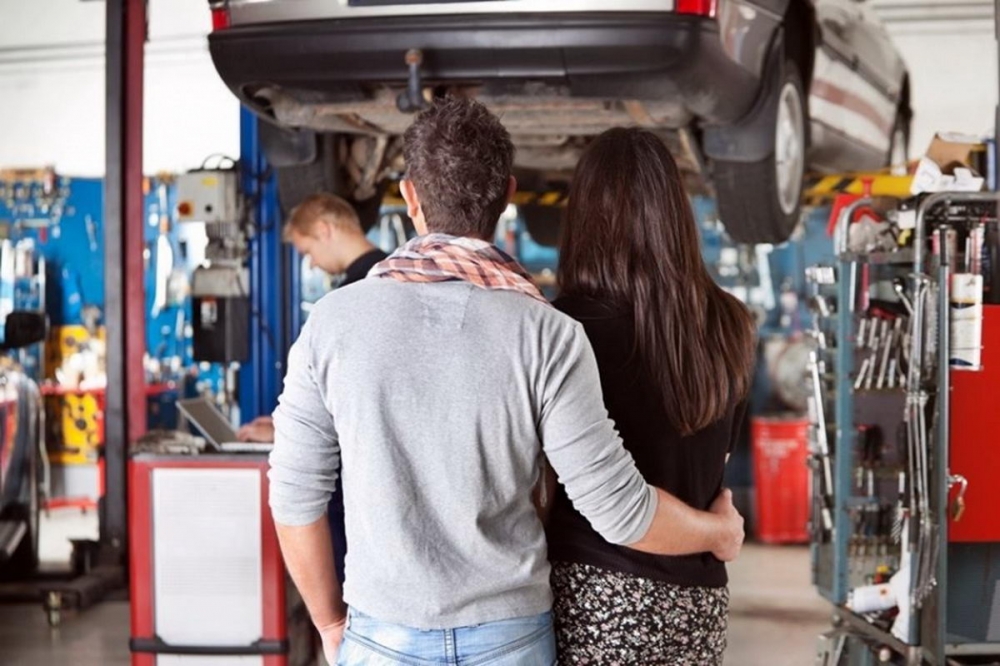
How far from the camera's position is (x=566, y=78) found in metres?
3.38

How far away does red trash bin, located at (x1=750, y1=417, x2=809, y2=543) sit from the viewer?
6773 millimetres

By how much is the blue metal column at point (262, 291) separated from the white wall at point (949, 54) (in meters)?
4.39

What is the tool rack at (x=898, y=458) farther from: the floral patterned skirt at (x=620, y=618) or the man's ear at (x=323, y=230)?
the floral patterned skirt at (x=620, y=618)

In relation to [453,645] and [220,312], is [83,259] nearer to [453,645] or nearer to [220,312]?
[220,312]

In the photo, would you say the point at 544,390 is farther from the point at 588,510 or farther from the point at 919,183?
the point at 919,183

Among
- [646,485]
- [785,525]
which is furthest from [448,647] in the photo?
[785,525]

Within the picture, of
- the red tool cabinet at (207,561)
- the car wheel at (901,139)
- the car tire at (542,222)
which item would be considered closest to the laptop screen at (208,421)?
the red tool cabinet at (207,561)

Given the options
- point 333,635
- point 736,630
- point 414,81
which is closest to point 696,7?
point 414,81

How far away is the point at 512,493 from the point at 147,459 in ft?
7.37

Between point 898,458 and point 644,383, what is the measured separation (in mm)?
2110

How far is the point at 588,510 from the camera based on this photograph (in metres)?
1.46

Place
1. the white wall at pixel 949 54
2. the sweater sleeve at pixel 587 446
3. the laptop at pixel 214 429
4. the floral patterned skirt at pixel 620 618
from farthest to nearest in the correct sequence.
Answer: the white wall at pixel 949 54 < the laptop at pixel 214 429 < the floral patterned skirt at pixel 620 618 < the sweater sleeve at pixel 587 446

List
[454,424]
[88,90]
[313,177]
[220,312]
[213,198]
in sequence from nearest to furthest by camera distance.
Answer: [454,424]
[313,177]
[213,198]
[220,312]
[88,90]

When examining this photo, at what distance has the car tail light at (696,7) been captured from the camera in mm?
3230
